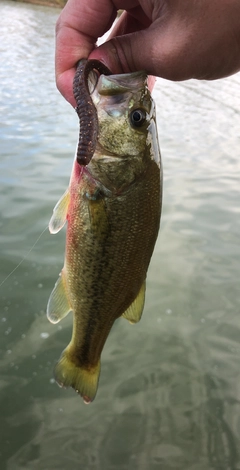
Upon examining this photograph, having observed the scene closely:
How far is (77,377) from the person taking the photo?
2336 millimetres

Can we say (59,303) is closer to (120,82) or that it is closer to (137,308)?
(137,308)

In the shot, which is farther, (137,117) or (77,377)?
(77,377)

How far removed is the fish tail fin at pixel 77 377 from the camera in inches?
91.4

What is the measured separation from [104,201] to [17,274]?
2.85 m

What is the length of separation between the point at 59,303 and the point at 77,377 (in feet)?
1.33

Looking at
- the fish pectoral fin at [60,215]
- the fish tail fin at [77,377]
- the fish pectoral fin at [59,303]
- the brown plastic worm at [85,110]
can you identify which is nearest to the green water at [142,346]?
the fish tail fin at [77,377]


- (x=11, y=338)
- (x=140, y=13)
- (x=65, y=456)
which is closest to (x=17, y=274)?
(x=11, y=338)

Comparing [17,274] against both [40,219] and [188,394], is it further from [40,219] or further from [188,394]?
[188,394]

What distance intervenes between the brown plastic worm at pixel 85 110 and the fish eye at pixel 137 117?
18 cm

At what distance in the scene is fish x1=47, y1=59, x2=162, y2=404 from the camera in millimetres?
1892

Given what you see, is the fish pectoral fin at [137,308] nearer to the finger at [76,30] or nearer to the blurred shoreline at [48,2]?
the finger at [76,30]

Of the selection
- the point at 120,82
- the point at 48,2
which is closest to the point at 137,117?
the point at 120,82

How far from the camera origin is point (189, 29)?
1.89m

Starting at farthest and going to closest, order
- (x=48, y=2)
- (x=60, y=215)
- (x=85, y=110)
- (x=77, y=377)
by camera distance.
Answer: (x=48, y=2) < (x=77, y=377) < (x=60, y=215) < (x=85, y=110)
